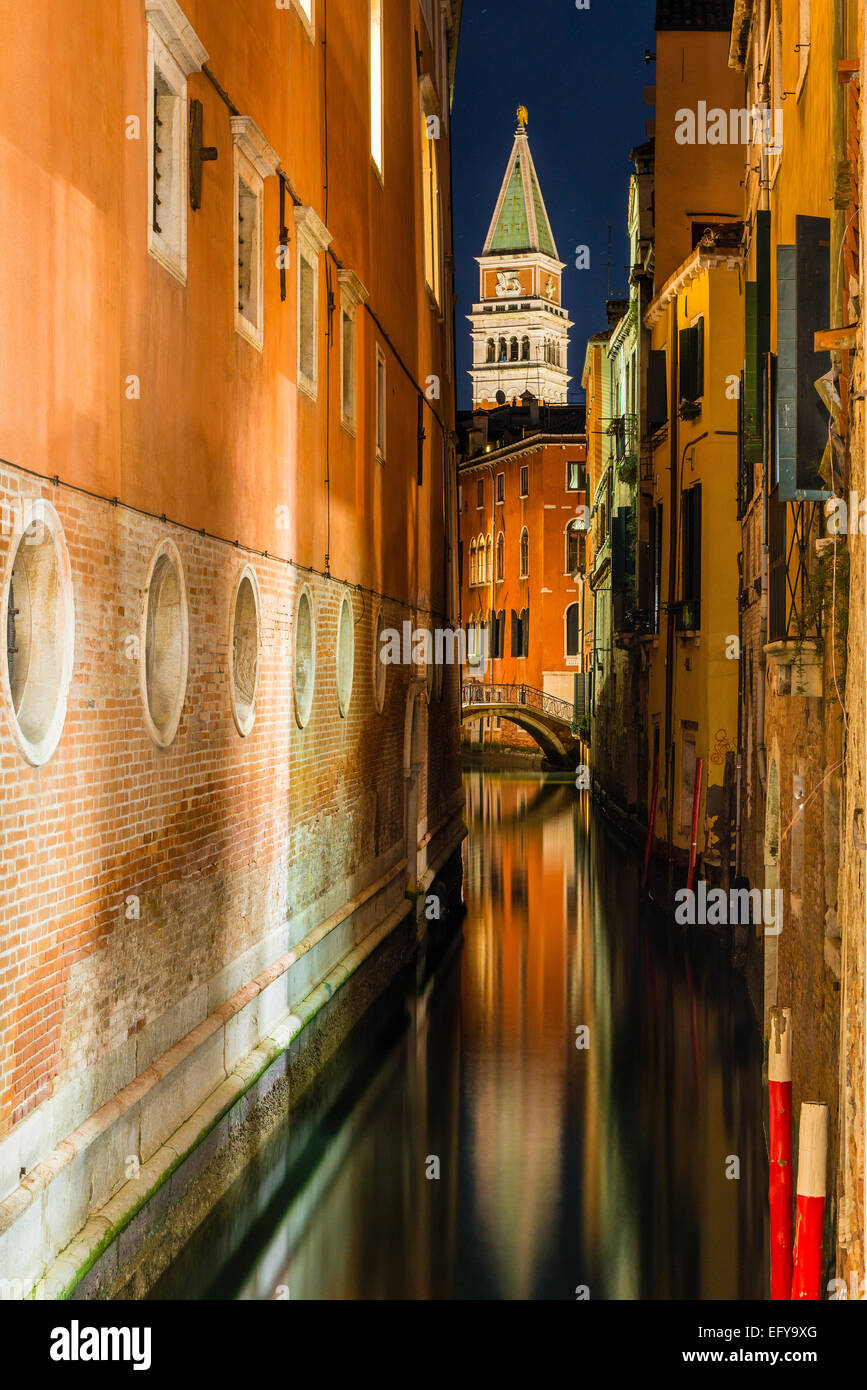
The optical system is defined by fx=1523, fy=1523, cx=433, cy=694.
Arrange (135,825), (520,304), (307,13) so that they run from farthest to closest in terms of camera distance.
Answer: (520,304), (307,13), (135,825)

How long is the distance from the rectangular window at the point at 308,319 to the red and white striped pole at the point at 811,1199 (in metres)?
7.99

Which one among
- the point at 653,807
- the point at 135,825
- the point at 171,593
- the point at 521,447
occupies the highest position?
the point at 521,447

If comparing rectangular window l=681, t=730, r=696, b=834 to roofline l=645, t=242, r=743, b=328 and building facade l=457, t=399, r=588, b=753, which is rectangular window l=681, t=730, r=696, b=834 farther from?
building facade l=457, t=399, r=588, b=753

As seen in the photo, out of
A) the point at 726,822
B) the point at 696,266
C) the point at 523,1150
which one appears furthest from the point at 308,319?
the point at 696,266

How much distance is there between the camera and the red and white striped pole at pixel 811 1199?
15.6 feet

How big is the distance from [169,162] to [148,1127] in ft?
15.6

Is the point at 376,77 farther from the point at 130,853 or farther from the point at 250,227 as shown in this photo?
the point at 130,853

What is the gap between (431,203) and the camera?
2303 centimetres

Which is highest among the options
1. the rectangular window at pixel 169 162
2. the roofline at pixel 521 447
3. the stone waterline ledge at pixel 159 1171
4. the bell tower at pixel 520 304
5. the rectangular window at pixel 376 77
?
the bell tower at pixel 520 304

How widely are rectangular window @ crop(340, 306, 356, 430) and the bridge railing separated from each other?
3443 centimetres

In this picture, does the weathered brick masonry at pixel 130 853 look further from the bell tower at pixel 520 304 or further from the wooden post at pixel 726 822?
the bell tower at pixel 520 304

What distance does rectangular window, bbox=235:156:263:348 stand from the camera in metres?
9.50

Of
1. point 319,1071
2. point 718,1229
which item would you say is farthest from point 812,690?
point 319,1071

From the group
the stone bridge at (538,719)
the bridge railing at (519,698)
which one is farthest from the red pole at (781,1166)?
the bridge railing at (519,698)
